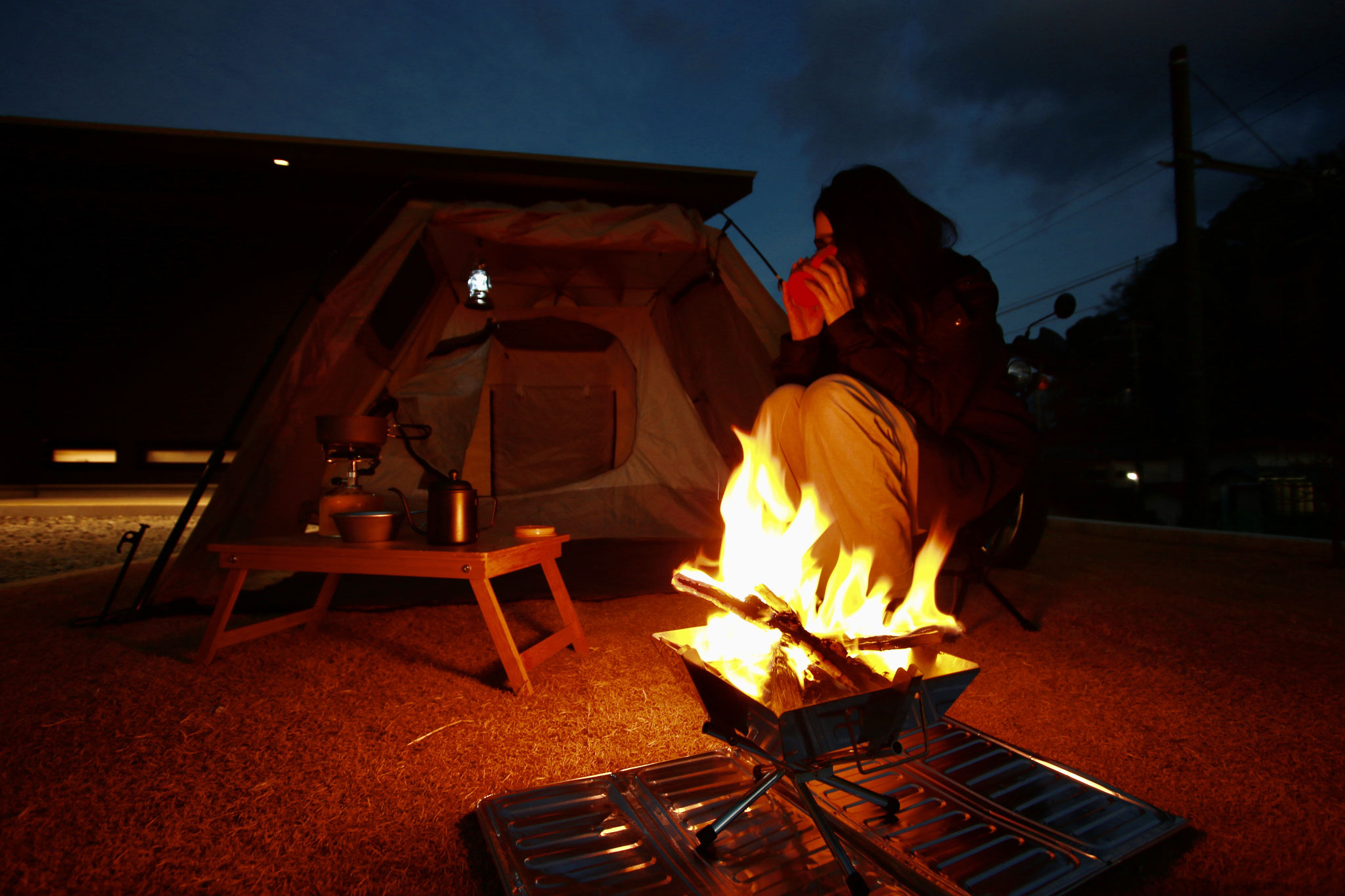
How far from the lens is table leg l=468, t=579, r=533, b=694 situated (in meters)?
1.54

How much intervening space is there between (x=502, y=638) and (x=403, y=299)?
1953 millimetres

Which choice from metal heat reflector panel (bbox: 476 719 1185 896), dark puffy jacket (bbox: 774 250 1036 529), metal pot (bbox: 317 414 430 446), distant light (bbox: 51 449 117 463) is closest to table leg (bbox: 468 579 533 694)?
metal heat reflector panel (bbox: 476 719 1185 896)

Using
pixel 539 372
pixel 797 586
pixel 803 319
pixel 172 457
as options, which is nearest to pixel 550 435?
pixel 539 372

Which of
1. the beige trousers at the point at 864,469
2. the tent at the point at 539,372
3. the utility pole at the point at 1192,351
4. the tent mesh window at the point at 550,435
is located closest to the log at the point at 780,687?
the beige trousers at the point at 864,469

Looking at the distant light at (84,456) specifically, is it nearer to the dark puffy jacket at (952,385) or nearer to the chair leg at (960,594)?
the dark puffy jacket at (952,385)

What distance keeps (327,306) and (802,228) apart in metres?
37.5

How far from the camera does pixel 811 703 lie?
822mm

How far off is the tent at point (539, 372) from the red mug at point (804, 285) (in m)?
0.77

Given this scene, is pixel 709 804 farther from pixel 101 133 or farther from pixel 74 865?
pixel 101 133

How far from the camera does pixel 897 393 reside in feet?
4.78

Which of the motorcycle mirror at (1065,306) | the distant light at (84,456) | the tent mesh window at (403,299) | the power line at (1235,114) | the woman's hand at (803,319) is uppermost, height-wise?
the power line at (1235,114)

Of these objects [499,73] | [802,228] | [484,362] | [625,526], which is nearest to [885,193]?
[625,526]

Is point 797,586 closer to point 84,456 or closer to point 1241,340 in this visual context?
point 1241,340

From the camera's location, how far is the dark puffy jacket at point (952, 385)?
1.42 metres
